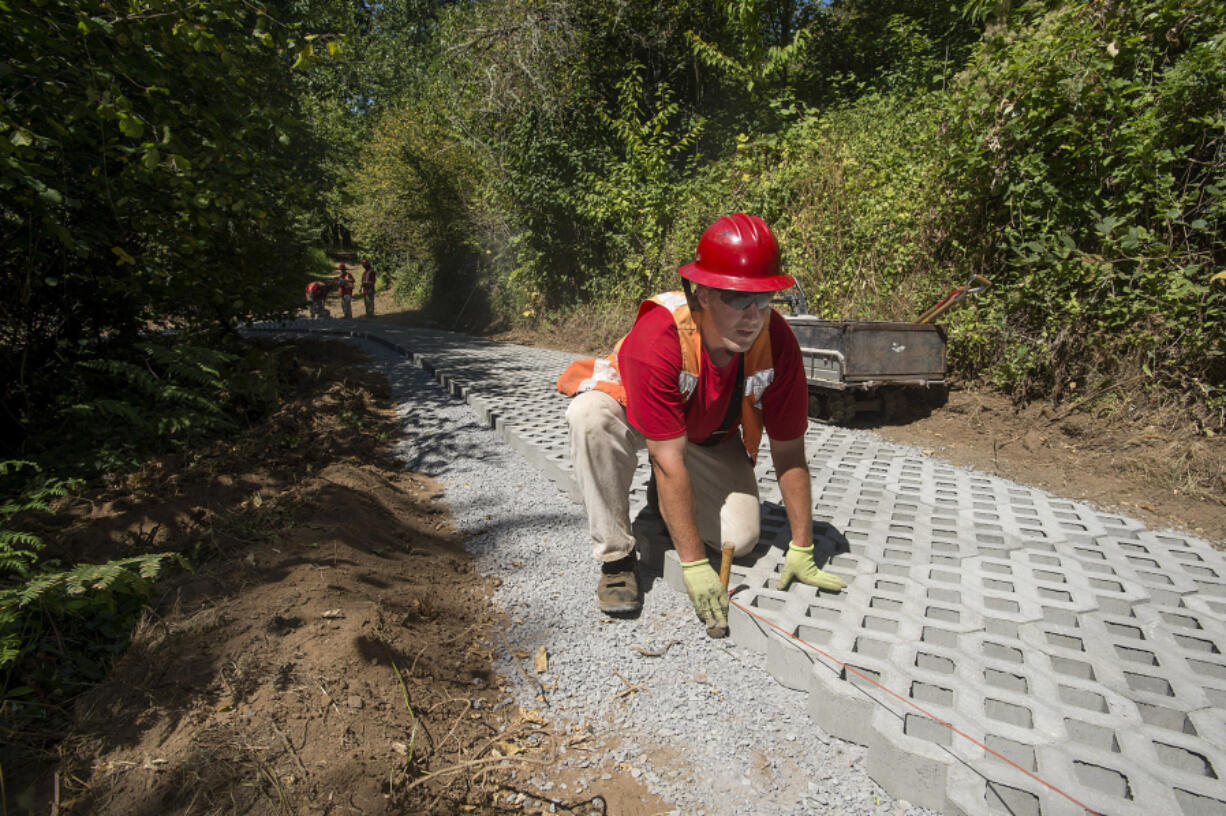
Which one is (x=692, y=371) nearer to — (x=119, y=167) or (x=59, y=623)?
(x=59, y=623)

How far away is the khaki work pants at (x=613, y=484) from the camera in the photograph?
2.78 m

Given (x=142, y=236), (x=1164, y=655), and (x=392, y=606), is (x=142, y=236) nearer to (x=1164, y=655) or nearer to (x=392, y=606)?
(x=392, y=606)

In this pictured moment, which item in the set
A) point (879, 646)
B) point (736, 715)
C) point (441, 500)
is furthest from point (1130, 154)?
point (441, 500)

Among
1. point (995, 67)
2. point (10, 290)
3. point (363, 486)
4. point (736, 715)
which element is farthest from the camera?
point (995, 67)

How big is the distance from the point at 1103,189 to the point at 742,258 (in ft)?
15.6

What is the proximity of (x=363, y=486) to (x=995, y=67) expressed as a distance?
22.0ft

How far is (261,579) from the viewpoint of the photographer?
2.56 metres

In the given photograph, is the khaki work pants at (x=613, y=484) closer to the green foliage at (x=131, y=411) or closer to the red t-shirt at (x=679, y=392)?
the red t-shirt at (x=679, y=392)

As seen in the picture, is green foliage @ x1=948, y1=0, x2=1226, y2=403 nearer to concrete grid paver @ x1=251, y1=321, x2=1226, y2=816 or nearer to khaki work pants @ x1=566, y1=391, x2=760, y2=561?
concrete grid paver @ x1=251, y1=321, x2=1226, y2=816

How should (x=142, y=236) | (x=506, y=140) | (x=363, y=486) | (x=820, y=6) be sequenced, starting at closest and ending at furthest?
(x=363, y=486) < (x=142, y=236) < (x=506, y=140) < (x=820, y=6)

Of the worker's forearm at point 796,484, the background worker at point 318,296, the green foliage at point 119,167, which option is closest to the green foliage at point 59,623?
the green foliage at point 119,167

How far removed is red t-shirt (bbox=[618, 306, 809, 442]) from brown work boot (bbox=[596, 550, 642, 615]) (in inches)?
26.0

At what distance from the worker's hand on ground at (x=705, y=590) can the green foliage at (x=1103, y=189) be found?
445 cm

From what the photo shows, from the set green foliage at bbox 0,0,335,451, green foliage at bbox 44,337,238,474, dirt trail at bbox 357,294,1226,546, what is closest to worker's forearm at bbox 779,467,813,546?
dirt trail at bbox 357,294,1226,546
